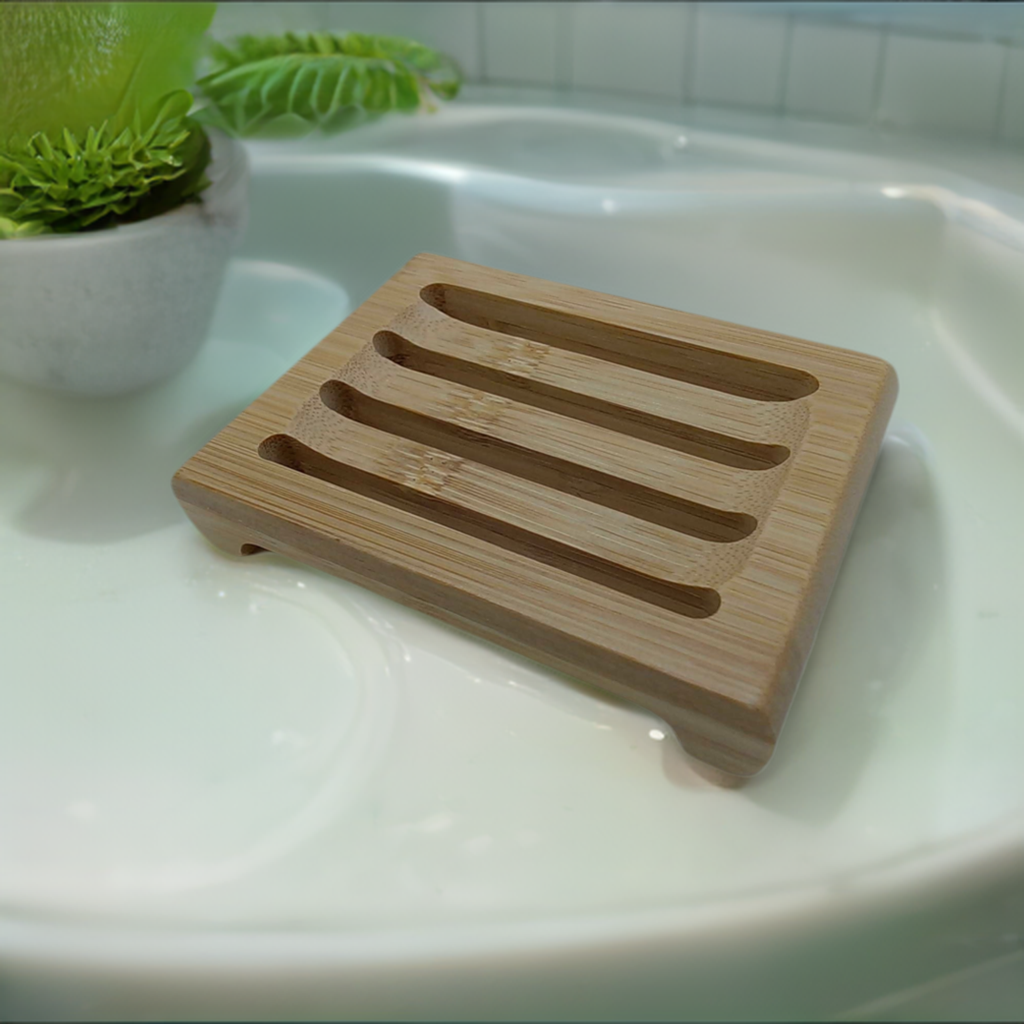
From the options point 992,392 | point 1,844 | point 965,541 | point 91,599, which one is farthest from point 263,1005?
point 992,392

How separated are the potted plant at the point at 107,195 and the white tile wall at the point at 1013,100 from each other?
512mm

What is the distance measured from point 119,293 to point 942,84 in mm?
568

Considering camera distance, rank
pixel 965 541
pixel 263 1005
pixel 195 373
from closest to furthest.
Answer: pixel 263 1005, pixel 965 541, pixel 195 373

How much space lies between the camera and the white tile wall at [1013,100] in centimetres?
61

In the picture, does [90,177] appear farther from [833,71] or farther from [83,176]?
[833,71]

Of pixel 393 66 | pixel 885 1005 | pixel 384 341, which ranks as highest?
pixel 393 66

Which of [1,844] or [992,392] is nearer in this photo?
[1,844]

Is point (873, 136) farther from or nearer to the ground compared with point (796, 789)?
farther from the ground

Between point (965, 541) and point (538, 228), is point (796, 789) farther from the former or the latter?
point (538, 228)

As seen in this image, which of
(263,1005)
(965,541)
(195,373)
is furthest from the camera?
(195,373)

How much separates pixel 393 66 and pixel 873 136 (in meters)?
0.36

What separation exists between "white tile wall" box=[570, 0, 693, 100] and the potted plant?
307 mm

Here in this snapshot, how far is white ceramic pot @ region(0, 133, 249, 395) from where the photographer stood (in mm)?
484

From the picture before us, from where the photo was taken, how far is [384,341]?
52 cm
